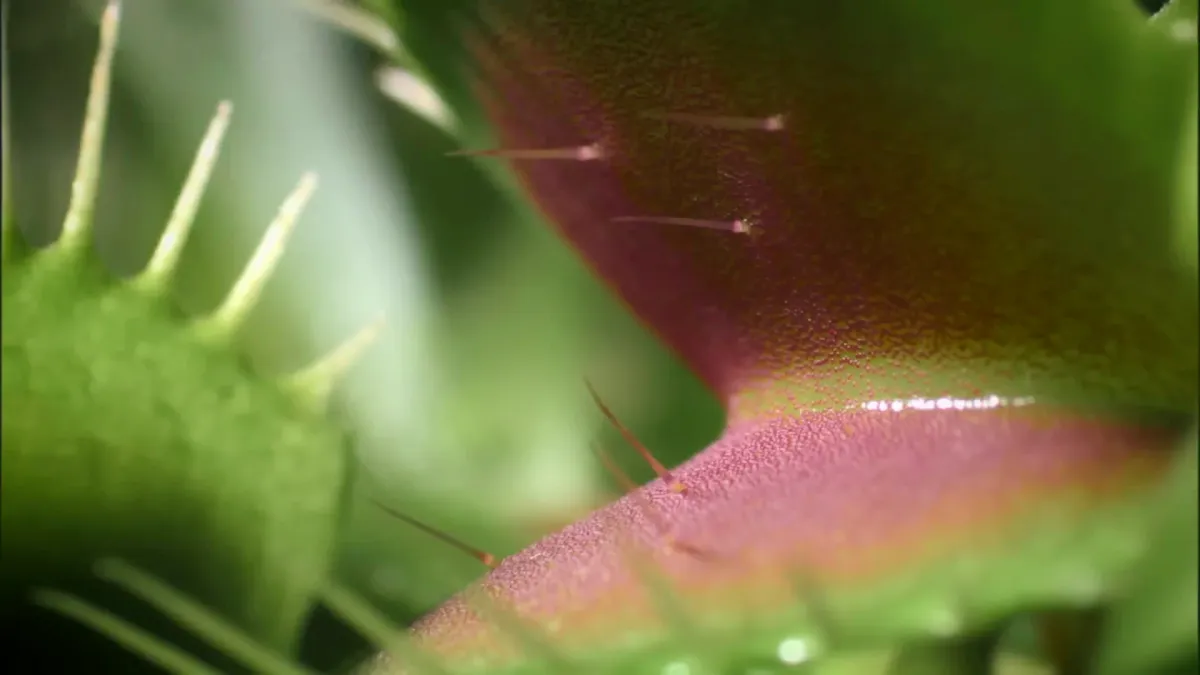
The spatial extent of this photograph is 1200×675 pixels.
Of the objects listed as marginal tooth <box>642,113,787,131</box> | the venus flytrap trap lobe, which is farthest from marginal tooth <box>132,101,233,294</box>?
marginal tooth <box>642,113,787,131</box>

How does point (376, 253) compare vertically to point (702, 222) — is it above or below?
above

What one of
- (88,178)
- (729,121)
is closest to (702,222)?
(729,121)

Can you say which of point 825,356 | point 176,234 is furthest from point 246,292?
point 825,356

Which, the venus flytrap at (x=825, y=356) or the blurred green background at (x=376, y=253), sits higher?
the blurred green background at (x=376, y=253)

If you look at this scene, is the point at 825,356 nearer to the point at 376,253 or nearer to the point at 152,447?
the point at 152,447

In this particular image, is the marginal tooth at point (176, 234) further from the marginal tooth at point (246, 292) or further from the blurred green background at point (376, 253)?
the blurred green background at point (376, 253)

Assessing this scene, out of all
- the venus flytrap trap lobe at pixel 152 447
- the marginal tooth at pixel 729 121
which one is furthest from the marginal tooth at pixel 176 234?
the marginal tooth at pixel 729 121

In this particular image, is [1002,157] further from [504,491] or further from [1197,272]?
[504,491]

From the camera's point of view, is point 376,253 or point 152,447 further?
point 376,253
